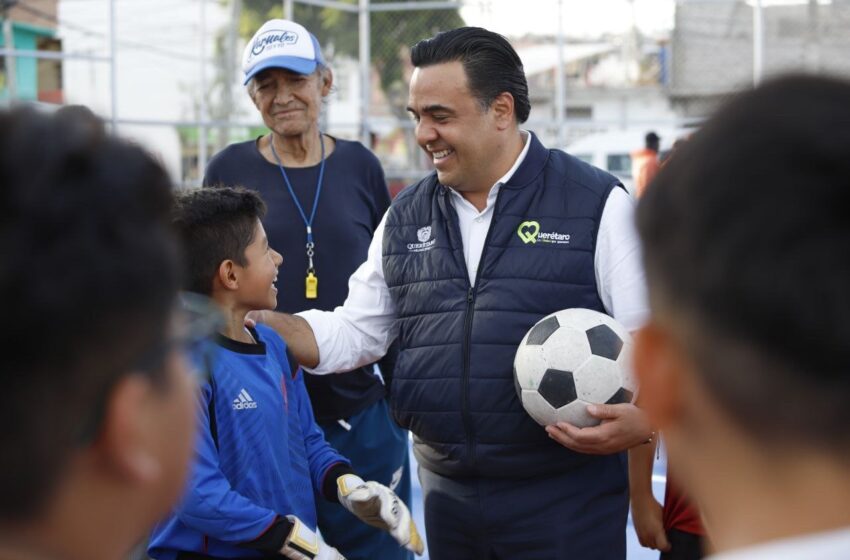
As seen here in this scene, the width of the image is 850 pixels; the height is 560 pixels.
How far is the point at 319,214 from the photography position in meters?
4.28

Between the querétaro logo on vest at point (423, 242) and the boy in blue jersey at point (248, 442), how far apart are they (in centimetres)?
45

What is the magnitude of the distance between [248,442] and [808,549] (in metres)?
2.22

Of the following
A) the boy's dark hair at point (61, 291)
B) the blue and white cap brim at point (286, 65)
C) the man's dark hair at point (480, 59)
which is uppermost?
the blue and white cap brim at point (286, 65)

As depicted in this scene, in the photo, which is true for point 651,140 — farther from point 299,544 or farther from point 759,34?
point 299,544

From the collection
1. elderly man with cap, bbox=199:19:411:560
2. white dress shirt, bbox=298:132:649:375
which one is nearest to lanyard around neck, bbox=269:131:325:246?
elderly man with cap, bbox=199:19:411:560

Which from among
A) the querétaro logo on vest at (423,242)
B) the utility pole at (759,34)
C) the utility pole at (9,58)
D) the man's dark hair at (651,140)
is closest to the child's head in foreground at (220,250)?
the querétaro logo on vest at (423,242)

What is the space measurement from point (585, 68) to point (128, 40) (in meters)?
8.81

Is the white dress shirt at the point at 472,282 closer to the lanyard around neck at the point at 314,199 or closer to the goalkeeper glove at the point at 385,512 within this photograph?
the lanyard around neck at the point at 314,199

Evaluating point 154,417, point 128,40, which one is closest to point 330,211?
point 154,417

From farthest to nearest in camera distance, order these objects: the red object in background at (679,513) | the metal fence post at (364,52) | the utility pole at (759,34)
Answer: the metal fence post at (364,52), the utility pole at (759,34), the red object in background at (679,513)

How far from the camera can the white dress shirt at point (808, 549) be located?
3.41 ft

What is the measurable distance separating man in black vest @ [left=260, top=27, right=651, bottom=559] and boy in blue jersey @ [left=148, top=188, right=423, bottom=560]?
0.96 ft

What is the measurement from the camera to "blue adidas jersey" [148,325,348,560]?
2922mm

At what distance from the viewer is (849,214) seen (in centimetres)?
105
